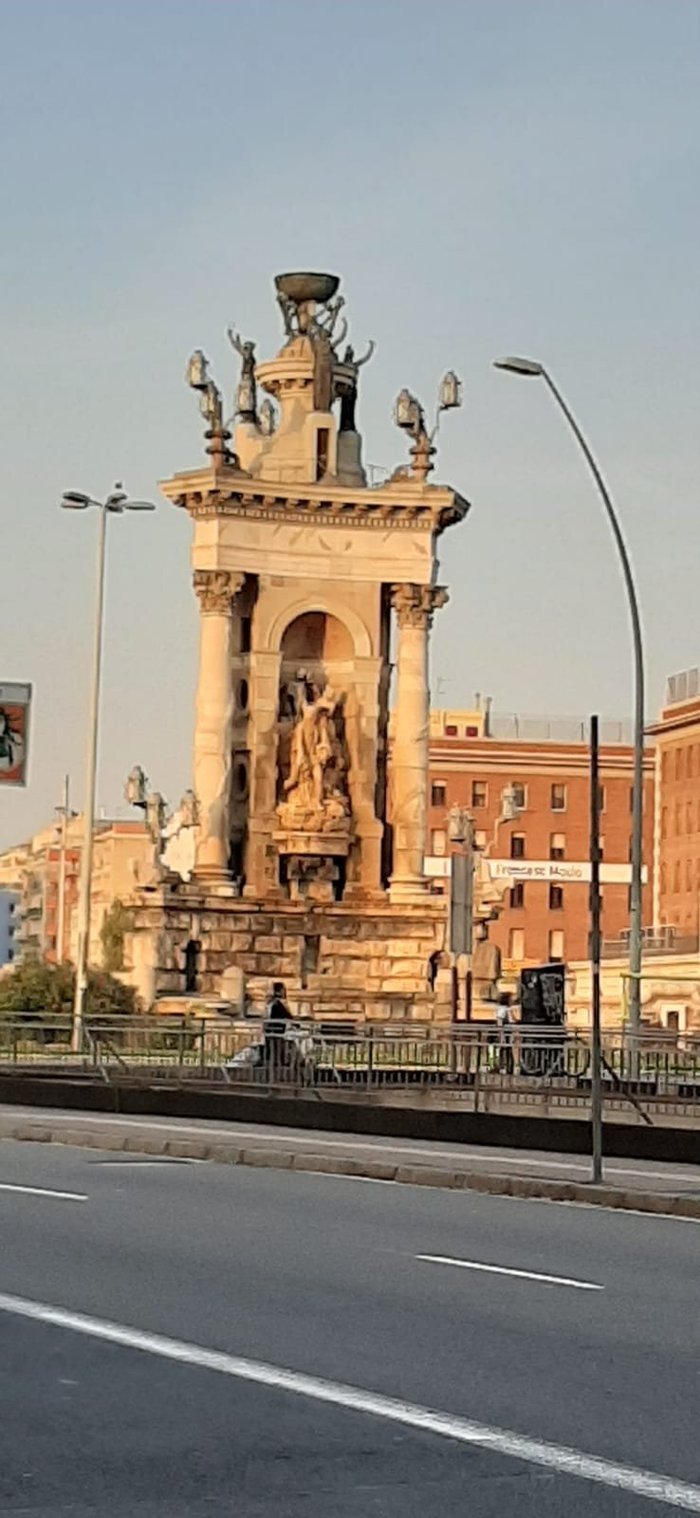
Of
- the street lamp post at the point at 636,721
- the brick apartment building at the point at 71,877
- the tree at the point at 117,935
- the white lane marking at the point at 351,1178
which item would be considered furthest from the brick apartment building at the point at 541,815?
the white lane marking at the point at 351,1178

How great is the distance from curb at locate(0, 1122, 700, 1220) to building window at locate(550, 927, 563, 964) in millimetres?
115975

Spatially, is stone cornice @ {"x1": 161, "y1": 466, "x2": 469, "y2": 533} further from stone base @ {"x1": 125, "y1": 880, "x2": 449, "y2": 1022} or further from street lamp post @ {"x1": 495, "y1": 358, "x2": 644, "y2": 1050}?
street lamp post @ {"x1": 495, "y1": 358, "x2": 644, "y2": 1050}

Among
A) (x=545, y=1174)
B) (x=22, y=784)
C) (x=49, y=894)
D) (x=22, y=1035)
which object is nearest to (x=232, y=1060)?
(x=22, y=1035)

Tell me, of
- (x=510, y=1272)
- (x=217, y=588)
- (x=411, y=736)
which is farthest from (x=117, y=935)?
(x=510, y=1272)

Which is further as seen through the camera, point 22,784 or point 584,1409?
point 22,784

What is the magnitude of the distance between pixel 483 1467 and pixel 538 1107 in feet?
94.8

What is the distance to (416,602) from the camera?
79312 millimetres

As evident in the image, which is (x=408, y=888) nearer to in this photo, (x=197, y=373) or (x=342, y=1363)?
(x=197, y=373)

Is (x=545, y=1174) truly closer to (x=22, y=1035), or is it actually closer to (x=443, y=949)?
(x=22, y=1035)

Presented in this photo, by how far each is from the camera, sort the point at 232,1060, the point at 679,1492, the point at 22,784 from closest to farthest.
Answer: the point at 679,1492, the point at 22,784, the point at 232,1060

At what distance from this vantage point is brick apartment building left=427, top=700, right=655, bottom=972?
146125 mm

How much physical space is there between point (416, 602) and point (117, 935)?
1340cm

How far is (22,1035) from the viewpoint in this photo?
47.5m

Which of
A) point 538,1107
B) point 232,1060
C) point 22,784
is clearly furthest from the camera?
point 232,1060
